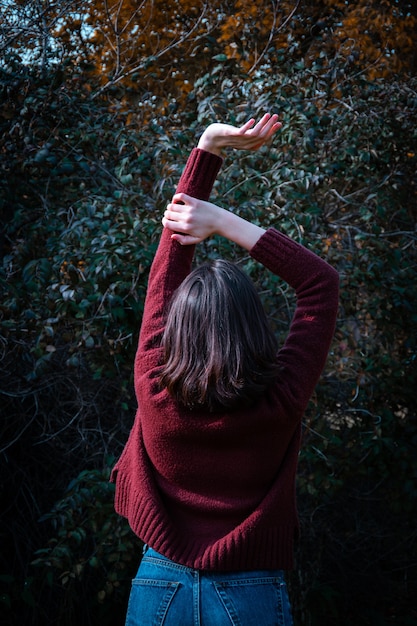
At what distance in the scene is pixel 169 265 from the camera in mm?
1575

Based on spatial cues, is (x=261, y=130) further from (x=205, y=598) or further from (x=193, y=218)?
(x=205, y=598)

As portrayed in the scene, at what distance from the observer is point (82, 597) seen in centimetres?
304

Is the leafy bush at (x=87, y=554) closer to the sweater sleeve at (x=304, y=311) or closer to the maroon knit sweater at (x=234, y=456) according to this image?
the maroon knit sweater at (x=234, y=456)

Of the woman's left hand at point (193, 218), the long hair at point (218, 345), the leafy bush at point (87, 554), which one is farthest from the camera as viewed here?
the leafy bush at point (87, 554)

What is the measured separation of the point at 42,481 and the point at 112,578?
0.63 metres

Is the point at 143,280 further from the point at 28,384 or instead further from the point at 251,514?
the point at 251,514

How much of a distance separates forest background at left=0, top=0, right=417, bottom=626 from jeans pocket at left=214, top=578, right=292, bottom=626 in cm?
125

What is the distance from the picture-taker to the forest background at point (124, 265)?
2.65 metres

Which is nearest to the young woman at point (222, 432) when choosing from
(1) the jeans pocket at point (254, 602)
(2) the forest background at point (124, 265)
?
(1) the jeans pocket at point (254, 602)

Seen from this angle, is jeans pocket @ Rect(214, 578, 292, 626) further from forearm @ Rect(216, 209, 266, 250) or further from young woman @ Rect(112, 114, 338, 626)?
forearm @ Rect(216, 209, 266, 250)

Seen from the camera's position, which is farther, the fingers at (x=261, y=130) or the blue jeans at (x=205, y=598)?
the fingers at (x=261, y=130)

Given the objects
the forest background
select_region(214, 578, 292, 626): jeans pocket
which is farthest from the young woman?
the forest background

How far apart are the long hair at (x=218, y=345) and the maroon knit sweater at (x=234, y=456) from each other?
0.05 metres

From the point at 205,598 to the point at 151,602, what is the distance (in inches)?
4.7
